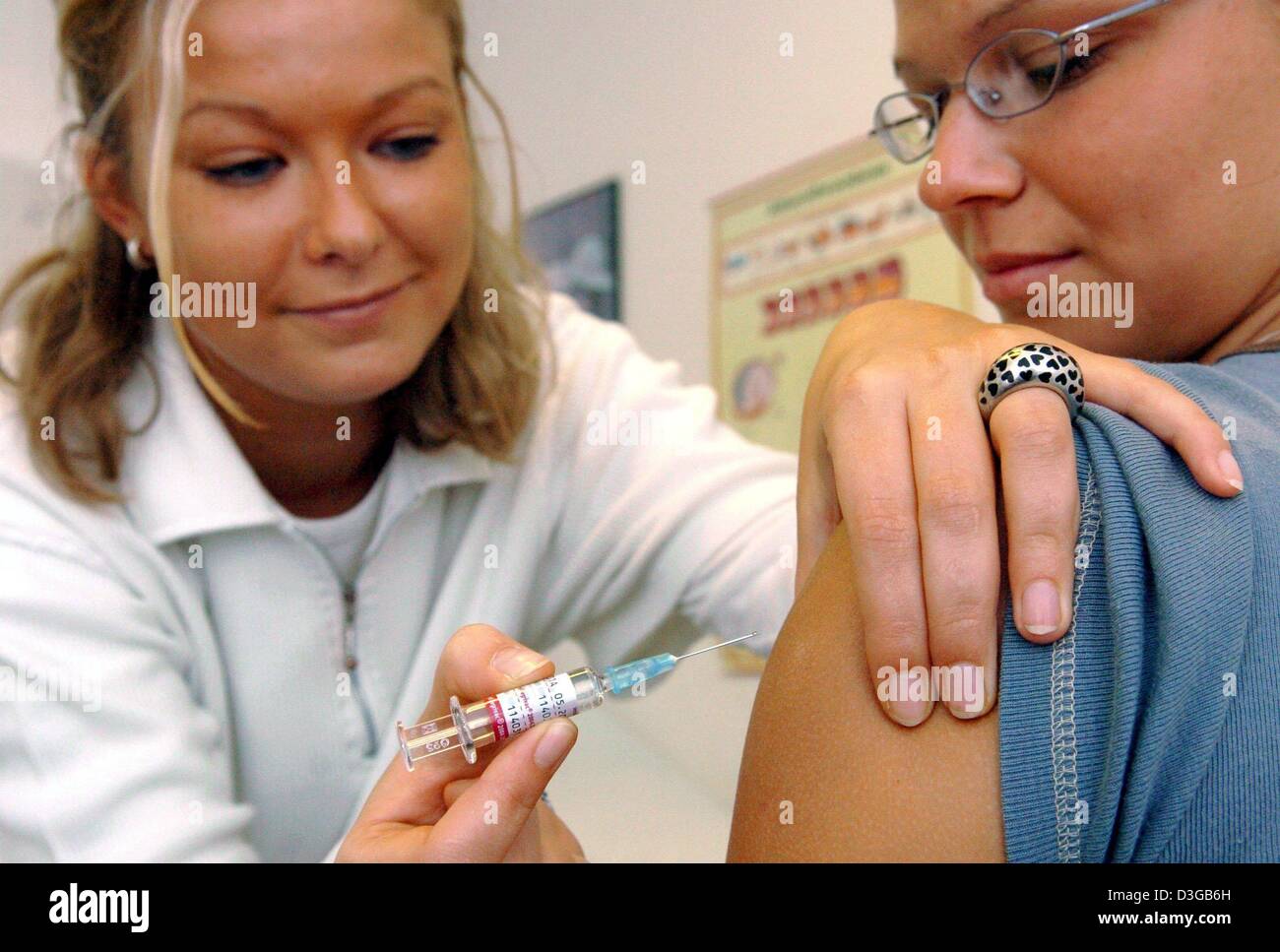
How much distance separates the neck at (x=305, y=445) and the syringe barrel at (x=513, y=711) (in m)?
0.67

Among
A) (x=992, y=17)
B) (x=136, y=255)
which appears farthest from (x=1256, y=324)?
(x=136, y=255)

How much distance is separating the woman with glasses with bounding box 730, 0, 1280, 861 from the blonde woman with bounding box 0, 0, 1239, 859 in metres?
0.34

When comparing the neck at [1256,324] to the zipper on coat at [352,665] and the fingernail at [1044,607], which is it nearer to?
the fingernail at [1044,607]

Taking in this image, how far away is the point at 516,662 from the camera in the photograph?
2.26ft

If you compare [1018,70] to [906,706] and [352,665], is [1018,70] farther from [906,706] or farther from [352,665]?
[352,665]

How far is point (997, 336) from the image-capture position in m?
0.59

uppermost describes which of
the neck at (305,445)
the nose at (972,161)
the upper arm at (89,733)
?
the nose at (972,161)

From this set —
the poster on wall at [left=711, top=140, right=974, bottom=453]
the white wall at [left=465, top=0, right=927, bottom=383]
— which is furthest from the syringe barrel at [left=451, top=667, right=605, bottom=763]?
the poster on wall at [left=711, top=140, right=974, bottom=453]

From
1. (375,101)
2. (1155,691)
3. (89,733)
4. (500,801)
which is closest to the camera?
(1155,691)

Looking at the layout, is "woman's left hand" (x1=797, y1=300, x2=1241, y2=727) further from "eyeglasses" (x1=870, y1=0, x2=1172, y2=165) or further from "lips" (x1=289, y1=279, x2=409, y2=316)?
"lips" (x1=289, y1=279, x2=409, y2=316)

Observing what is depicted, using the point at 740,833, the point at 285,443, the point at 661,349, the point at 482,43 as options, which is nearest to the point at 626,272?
the point at 661,349

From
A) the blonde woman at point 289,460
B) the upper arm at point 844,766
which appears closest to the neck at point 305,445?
the blonde woman at point 289,460

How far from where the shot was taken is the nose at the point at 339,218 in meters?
1.13

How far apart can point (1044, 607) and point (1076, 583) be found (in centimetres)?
3
